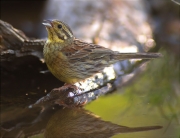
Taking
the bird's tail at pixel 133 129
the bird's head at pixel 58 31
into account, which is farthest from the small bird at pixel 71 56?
the bird's tail at pixel 133 129

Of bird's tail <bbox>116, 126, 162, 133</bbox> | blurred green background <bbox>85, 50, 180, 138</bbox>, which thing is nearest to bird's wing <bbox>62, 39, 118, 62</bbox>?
blurred green background <bbox>85, 50, 180, 138</bbox>

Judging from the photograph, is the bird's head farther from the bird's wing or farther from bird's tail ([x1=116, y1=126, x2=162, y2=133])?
bird's tail ([x1=116, y1=126, x2=162, y2=133])

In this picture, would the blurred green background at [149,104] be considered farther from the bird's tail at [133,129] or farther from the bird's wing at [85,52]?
the bird's wing at [85,52]

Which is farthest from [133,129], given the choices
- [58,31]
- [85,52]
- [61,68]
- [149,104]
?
[58,31]

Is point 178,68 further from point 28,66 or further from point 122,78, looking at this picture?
point 28,66

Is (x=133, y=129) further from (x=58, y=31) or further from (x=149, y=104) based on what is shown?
(x=58, y=31)

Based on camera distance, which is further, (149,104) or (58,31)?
(58,31)

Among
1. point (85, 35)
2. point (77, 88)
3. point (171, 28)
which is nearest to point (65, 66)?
point (77, 88)
